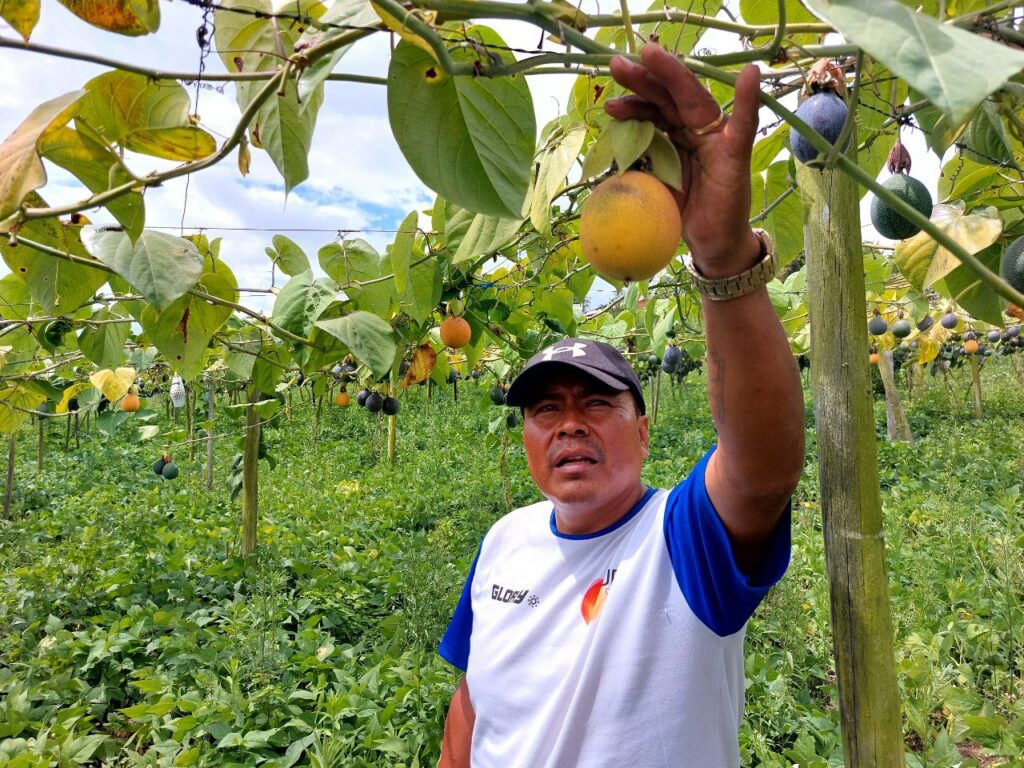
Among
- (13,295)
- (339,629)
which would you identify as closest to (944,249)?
(13,295)

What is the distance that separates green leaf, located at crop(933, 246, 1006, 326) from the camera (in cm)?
122

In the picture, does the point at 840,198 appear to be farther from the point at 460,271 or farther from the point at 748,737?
the point at 748,737

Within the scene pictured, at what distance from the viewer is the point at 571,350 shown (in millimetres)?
1492

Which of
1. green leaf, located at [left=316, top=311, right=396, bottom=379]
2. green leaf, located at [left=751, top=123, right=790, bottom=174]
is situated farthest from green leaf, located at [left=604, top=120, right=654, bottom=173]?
green leaf, located at [left=316, top=311, right=396, bottom=379]

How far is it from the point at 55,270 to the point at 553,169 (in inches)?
40.4

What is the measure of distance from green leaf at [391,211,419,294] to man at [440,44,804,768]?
0.50m

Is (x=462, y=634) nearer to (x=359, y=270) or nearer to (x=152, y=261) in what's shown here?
(x=152, y=261)

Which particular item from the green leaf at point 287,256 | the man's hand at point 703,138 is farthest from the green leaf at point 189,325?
the man's hand at point 703,138

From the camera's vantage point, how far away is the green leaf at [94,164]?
900 millimetres

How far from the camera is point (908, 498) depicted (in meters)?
6.06

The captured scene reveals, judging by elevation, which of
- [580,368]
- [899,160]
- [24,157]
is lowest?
[580,368]

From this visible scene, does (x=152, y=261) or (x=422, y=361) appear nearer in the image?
(x=152, y=261)

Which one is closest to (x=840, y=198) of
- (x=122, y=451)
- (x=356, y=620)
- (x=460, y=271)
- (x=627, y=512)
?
(x=627, y=512)

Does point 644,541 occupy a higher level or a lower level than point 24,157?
lower
